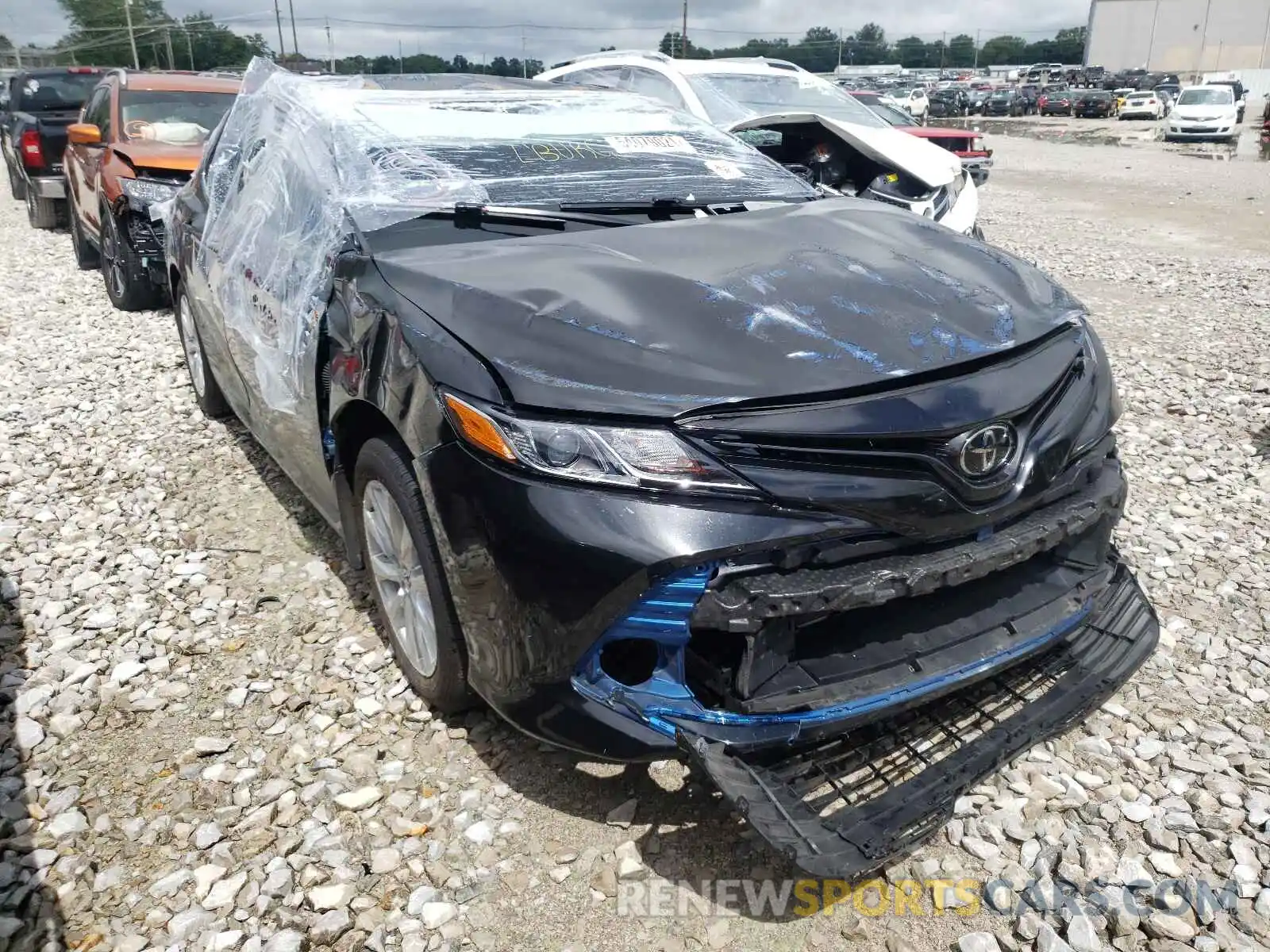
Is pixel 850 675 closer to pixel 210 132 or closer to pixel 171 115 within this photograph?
pixel 210 132

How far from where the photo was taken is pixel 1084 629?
2553mm

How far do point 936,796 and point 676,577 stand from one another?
75 centimetres

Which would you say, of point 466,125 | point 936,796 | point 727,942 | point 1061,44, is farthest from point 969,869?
point 1061,44

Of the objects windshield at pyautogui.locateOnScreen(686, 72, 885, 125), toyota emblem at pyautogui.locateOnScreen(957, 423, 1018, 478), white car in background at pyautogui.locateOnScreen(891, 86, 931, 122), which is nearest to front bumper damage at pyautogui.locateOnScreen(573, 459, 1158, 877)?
toyota emblem at pyautogui.locateOnScreen(957, 423, 1018, 478)

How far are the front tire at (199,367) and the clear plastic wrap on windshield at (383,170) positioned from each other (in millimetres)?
761

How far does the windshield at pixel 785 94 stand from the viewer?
900 centimetres

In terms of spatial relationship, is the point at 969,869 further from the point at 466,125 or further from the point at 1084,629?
the point at 466,125

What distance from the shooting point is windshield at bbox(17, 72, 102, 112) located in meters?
12.3

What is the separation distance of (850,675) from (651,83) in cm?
802

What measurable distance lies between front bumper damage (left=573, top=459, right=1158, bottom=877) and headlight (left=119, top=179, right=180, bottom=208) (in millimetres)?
6296

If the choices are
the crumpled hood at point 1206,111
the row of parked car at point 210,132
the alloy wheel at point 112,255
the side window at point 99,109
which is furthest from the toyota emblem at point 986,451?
the crumpled hood at point 1206,111

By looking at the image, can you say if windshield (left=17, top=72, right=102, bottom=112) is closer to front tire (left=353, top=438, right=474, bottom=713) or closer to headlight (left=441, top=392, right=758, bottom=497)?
front tire (left=353, top=438, right=474, bottom=713)

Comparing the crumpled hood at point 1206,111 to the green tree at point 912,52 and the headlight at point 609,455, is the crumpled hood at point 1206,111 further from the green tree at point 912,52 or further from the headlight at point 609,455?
the green tree at point 912,52

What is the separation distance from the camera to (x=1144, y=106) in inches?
1372
